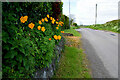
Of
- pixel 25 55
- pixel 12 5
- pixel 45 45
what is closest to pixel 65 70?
pixel 45 45

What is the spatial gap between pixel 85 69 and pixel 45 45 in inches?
94.2

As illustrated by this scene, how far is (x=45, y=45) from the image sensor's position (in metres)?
3.23

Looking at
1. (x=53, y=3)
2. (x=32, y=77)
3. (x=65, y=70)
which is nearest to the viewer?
(x=32, y=77)

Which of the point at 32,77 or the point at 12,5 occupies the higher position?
the point at 12,5

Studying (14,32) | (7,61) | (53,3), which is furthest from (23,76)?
(53,3)

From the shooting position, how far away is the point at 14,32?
2324 millimetres

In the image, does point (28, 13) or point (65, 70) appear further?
point (65, 70)

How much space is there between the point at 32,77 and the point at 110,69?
3616 millimetres

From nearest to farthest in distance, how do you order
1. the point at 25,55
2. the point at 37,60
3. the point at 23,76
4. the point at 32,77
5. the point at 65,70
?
the point at 25,55 < the point at 23,76 < the point at 32,77 < the point at 37,60 < the point at 65,70

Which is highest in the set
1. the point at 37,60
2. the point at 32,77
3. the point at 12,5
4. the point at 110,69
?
the point at 12,5

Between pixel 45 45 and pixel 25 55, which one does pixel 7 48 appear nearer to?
pixel 25 55

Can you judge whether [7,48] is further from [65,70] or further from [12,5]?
[65,70]

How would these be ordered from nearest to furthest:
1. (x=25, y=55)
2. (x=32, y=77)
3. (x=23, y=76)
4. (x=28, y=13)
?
(x=25, y=55) < (x=23, y=76) < (x=32, y=77) < (x=28, y=13)

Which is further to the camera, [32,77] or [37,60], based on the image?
[37,60]
